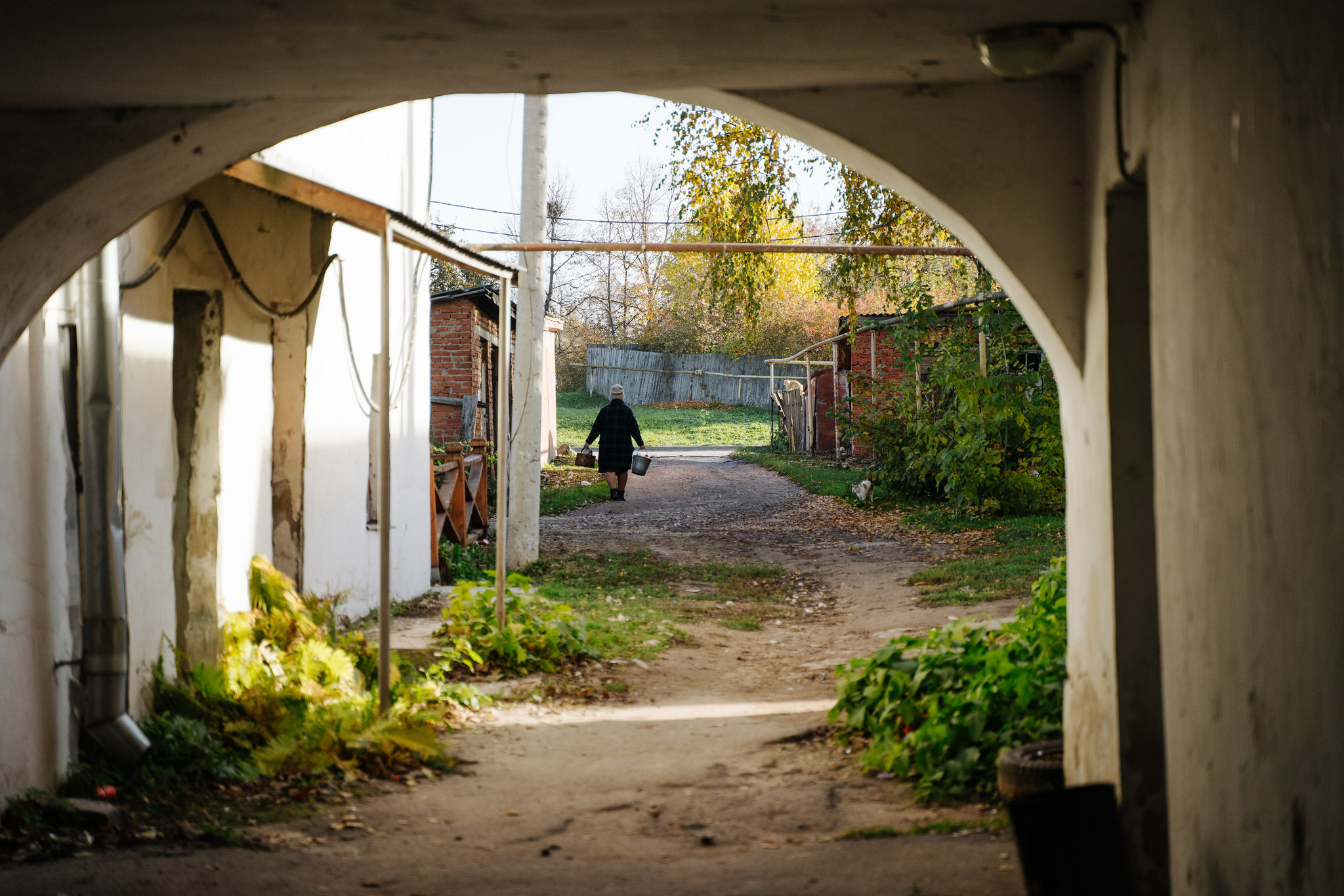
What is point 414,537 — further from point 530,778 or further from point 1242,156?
point 1242,156

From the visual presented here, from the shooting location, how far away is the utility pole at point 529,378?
10016mm

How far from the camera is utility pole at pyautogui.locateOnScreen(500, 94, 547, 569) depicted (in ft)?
32.9

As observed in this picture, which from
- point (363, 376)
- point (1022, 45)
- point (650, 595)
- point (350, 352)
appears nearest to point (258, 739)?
point (350, 352)

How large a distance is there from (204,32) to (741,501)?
14256 mm

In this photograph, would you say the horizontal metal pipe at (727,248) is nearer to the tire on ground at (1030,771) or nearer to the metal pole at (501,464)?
the metal pole at (501,464)

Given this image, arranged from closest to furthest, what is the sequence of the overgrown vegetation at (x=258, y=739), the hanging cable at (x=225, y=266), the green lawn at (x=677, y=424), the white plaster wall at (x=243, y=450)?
the overgrown vegetation at (x=258, y=739) < the hanging cable at (x=225, y=266) < the white plaster wall at (x=243, y=450) < the green lawn at (x=677, y=424)

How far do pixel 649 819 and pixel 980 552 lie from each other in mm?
7110

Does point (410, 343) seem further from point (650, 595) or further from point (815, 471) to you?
point (815, 471)

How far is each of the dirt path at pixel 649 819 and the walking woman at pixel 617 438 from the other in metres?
9.09

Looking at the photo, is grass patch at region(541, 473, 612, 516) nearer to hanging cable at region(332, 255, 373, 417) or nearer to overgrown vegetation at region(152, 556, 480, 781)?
hanging cable at region(332, 255, 373, 417)

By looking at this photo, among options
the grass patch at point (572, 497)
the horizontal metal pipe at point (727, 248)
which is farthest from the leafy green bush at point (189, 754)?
the grass patch at point (572, 497)

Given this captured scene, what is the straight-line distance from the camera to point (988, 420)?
13.0 m

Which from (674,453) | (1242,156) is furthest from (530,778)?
(674,453)

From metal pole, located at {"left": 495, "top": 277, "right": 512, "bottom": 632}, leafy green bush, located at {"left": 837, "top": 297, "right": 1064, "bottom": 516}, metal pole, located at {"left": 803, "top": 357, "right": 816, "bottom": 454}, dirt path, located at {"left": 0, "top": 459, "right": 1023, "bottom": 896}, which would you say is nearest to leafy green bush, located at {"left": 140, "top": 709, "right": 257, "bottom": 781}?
dirt path, located at {"left": 0, "top": 459, "right": 1023, "bottom": 896}
